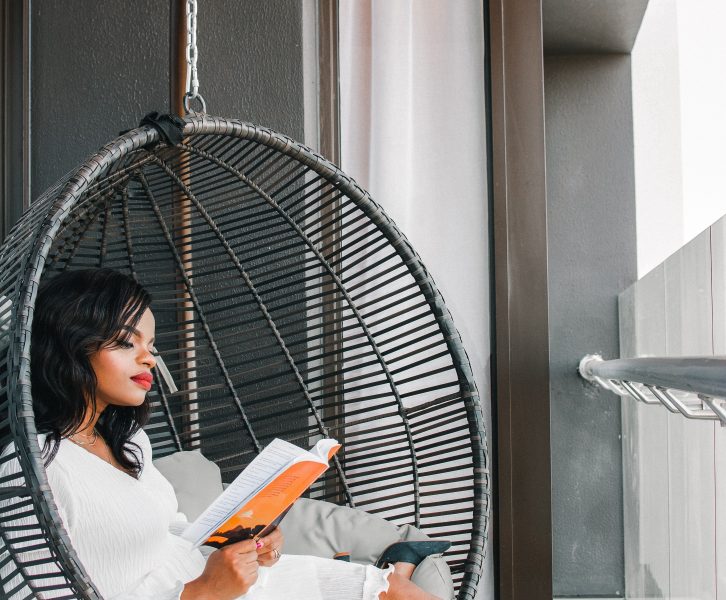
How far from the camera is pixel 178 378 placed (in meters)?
2.06

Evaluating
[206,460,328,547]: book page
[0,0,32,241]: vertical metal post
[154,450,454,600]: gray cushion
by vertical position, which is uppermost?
[0,0,32,241]: vertical metal post

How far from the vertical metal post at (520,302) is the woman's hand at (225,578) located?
1001 millimetres

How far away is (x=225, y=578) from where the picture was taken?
1217mm

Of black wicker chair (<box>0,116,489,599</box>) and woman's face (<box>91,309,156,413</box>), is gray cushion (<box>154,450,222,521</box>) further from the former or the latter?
woman's face (<box>91,309,156,413</box>)

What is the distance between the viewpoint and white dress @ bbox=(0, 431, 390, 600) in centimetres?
126

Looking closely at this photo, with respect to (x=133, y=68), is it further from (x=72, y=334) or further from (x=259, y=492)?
(x=259, y=492)

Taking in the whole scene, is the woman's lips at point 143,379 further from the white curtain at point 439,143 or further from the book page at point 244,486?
the white curtain at point 439,143

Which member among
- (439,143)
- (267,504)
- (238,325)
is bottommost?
(267,504)

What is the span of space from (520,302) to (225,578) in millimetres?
1144

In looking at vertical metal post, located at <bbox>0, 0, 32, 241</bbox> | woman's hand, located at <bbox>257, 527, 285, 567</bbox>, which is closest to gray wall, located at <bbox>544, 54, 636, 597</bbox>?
woman's hand, located at <bbox>257, 527, 285, 567</bbox>

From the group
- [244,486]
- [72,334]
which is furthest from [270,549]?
[72,334]

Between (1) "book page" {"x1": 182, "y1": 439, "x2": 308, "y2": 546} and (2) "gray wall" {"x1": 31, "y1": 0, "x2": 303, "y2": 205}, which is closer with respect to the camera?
(1) "book page" {"x1": 182, "y1": 439, "x2": 308, "y2": 546}

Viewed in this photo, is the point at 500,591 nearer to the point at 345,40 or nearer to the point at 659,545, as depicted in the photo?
the point at 659,545

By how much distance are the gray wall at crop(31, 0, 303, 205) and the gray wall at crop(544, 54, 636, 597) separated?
0.73 m
